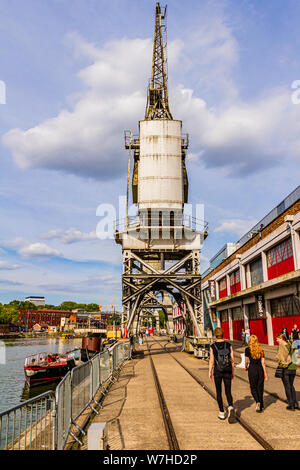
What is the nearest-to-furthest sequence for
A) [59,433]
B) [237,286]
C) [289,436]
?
[59,433]
[289,436]
[237,286]

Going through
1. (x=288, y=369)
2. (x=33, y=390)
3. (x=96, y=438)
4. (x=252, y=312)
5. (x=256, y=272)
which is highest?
(x=256, y=272)

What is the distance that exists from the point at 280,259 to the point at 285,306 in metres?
3.84

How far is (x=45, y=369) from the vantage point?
2716 centimetres

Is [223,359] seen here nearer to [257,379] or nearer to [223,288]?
[257,379]

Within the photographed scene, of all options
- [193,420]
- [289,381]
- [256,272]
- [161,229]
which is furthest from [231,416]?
[256,272]

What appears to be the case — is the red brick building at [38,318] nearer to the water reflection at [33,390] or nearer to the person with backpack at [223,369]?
the water reflection at [33,390]

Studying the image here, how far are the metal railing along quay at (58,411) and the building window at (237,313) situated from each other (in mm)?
31288

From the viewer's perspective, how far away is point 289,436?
6.68m

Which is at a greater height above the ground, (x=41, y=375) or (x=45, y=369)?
(x=45, y=369)

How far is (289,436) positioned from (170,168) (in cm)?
2225

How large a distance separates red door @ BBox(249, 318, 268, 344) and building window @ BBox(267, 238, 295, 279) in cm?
520

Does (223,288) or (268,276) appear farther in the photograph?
(223,288)

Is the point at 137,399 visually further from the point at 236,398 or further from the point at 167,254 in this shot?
the point at 167,254
